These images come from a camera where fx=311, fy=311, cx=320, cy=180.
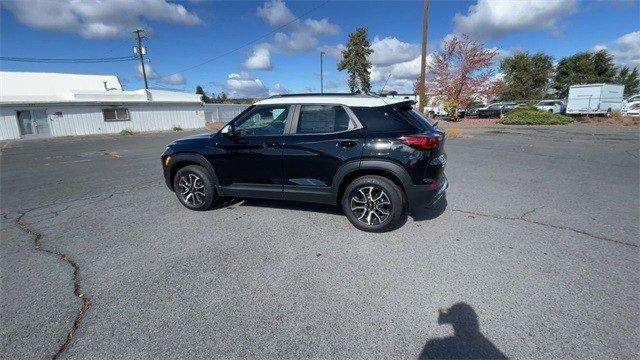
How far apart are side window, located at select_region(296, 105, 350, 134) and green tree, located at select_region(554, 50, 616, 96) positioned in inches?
2194

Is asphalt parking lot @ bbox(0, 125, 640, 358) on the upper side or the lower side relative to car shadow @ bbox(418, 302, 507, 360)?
upper

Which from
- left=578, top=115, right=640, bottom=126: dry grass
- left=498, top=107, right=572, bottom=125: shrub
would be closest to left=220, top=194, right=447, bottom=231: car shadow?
left=498, top=107, right=572, bottom=125: shrub

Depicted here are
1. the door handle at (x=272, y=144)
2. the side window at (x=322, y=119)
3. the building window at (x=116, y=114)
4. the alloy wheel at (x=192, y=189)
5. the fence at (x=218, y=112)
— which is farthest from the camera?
the fence at (x=218, y=112)

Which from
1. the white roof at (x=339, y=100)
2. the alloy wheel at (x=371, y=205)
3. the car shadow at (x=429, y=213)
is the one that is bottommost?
the car shadow at (x=429, y=213)

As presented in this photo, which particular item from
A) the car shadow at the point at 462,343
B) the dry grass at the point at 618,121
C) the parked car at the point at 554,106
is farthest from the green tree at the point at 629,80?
the car shadow at the point at 462,343

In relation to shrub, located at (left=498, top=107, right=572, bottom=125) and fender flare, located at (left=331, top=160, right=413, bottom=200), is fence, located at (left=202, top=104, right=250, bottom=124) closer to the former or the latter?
shrub, located at (left=498, top=107, right=572, bottom=125)

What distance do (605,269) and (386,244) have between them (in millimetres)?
2144

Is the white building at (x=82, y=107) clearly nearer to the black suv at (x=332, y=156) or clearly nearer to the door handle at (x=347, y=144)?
the black suv at (x=332, y=156)

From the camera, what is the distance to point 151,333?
2.38 m

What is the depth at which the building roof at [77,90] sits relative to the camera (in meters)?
27.9

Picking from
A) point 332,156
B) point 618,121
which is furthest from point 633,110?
point 332,156

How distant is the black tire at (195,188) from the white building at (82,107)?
88.8 feet

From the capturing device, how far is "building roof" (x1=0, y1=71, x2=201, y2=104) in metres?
27.9

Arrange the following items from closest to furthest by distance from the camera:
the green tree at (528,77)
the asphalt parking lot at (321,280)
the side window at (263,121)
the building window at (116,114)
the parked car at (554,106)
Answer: the asphalt parking lot at (321,280) → the side window at (263,121) → the building window at (116,114) → the parked car at (554,106) → the green tree at (528,77)
